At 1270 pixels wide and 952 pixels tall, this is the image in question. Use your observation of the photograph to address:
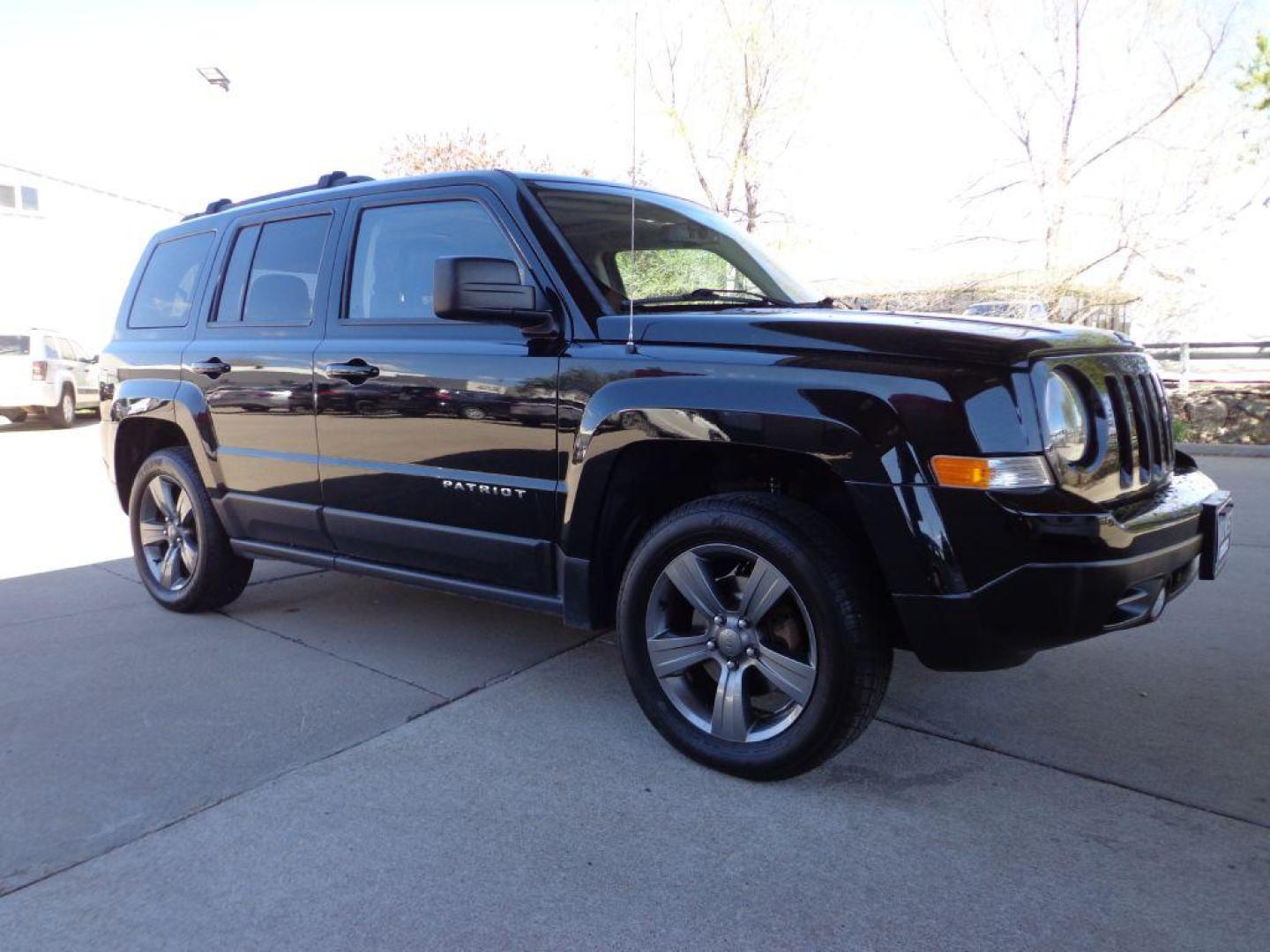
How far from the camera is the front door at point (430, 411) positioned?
3.41 meters

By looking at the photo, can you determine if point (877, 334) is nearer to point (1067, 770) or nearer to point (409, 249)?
point (1067, 770)

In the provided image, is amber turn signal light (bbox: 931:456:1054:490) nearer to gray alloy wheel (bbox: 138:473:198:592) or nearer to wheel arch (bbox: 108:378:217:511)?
wheel arch (bbox: 108:378:217:511)

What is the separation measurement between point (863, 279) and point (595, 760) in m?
13.8

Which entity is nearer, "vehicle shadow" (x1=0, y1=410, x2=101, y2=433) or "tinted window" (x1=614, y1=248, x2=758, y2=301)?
"tinted window" (x1=614, y1=248, x2=758, y2=301)

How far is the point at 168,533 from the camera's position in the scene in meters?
5.00

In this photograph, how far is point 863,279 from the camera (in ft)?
51.8

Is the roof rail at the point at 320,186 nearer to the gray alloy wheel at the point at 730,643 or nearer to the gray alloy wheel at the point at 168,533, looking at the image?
the gray alloy wheel at the point at 168,533

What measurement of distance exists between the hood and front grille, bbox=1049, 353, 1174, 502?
2.9 inches

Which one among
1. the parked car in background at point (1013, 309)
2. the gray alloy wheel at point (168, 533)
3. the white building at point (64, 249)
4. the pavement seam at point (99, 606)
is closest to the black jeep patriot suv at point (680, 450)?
the gray alloy wheel at point (168, 533)

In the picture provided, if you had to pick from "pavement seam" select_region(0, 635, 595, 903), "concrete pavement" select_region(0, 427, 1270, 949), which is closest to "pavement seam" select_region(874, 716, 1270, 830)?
"concrete pavement" select_region(0, 427, 1270, 949)

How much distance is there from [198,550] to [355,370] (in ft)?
5.29

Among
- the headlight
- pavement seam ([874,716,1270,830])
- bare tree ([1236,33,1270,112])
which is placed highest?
bare tree ([1236,33,1270,112])

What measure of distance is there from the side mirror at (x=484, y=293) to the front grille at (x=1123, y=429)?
5.43 ft

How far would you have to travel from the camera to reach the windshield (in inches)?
139
